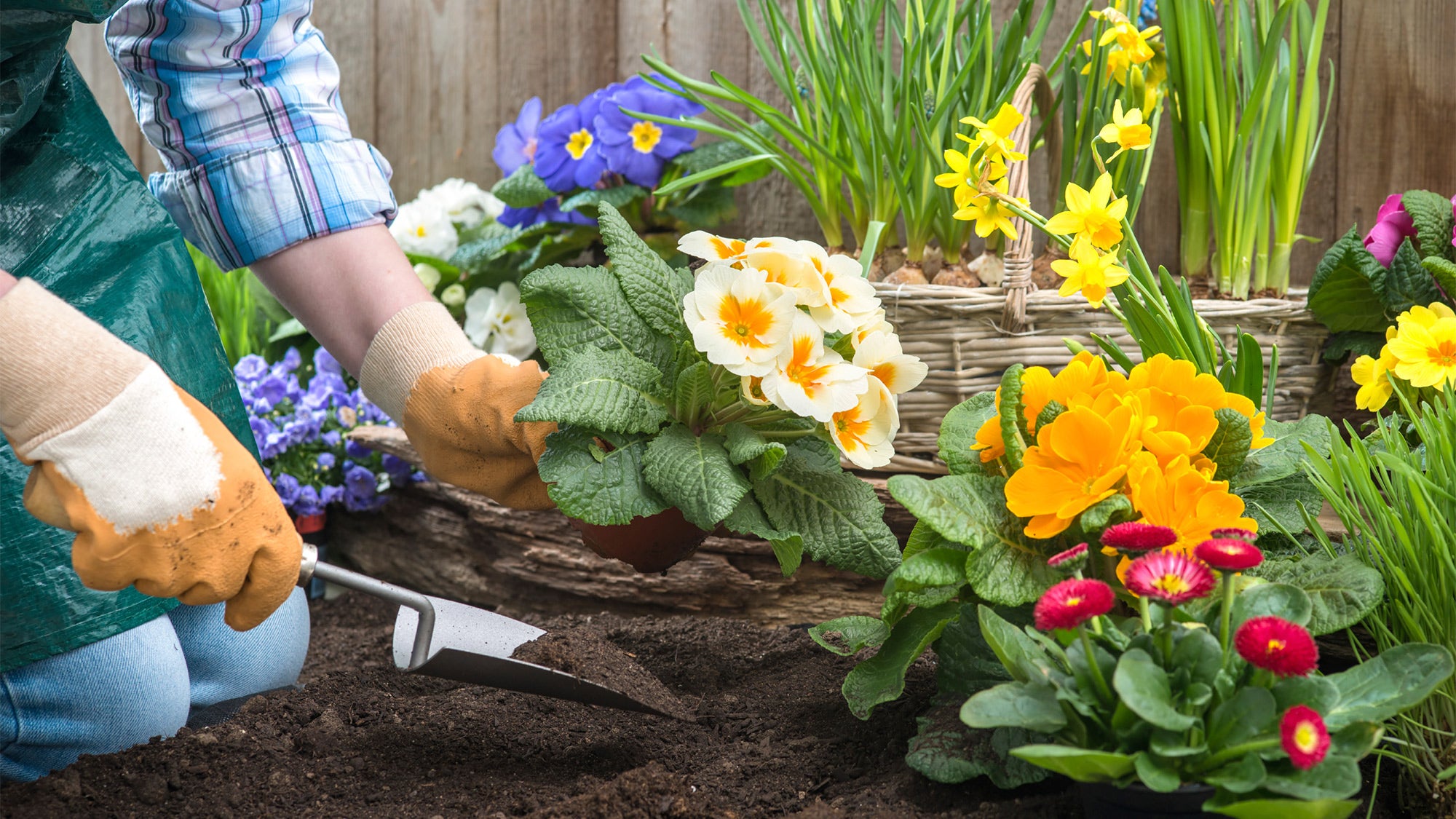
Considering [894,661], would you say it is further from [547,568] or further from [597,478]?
[547,568]

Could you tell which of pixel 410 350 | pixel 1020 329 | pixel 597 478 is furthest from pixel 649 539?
pixel 1020 329

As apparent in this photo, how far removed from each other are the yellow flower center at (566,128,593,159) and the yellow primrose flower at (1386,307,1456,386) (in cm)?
141

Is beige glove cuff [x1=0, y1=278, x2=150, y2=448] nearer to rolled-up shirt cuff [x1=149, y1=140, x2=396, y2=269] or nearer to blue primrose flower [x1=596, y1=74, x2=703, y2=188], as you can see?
rolled-up shirt cuff [x1=149, y1=140, x2=396, y2=269]

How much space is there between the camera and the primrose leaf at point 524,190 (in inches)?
77.7

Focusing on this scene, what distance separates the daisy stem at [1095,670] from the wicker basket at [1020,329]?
731mm

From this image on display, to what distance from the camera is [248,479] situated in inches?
36.4

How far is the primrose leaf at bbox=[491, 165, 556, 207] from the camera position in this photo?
1.97 metres

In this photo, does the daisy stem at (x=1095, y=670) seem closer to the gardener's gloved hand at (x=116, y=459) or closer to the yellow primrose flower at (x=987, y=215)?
the yellow primrose flower at (x=987, y=215)

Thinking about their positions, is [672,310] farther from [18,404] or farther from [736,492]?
[18,404]

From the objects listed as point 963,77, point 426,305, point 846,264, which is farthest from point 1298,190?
point 426,305

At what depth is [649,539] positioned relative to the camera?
3.58 feet

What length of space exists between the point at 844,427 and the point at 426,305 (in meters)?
0.59

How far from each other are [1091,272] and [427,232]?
164cm

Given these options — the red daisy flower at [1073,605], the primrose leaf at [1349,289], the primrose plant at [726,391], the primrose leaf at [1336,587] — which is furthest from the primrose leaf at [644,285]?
the primrose leaf at [1349,289]
